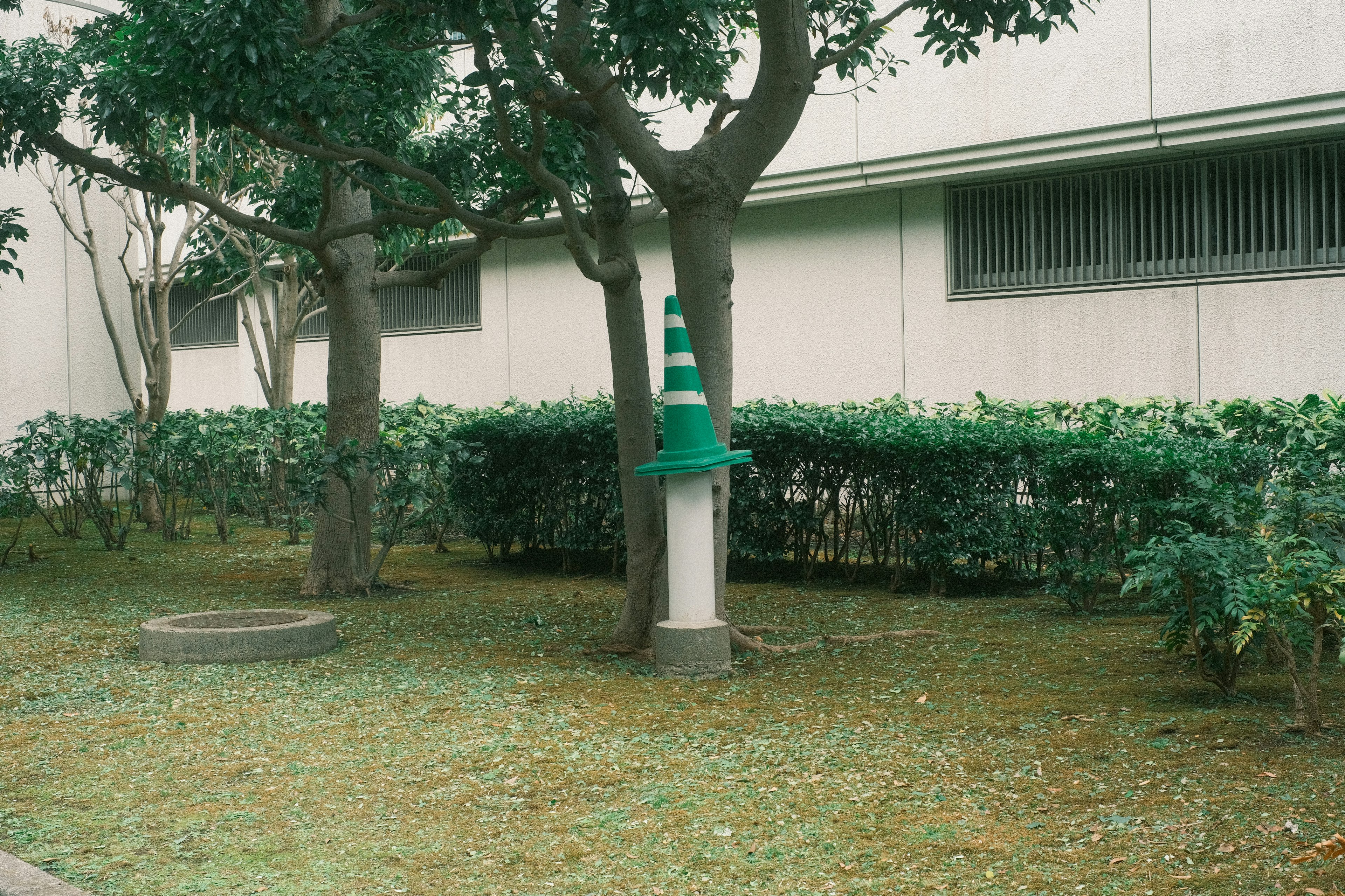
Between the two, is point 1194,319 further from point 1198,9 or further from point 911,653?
point 911,653

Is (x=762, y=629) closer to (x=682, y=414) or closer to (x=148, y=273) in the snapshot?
(x=682, y=414)

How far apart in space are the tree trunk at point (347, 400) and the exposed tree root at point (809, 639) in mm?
3723

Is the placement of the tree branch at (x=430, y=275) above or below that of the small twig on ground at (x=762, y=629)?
above

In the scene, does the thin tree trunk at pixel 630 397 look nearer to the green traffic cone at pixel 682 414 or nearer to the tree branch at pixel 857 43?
the green traffic cone at pixel 682 414

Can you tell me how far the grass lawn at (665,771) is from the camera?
4.10m

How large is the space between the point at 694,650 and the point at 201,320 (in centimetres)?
1868

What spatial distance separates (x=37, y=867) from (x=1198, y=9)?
11.2 m

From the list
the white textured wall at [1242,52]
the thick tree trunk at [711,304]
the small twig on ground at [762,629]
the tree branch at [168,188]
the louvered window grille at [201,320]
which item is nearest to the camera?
the thick tree trunk at [711,304]

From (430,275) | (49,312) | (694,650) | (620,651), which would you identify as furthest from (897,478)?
(49,312)

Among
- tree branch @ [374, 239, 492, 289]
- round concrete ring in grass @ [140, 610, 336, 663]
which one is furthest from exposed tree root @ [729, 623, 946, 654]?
tree branch @ [374, 239, 492, 289]

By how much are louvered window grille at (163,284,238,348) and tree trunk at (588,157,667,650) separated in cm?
1584

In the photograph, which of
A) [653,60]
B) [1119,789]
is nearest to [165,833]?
[1119,789]

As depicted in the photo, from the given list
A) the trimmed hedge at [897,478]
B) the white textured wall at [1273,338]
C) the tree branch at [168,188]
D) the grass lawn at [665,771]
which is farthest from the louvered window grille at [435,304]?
the grass lawn at [665,771]

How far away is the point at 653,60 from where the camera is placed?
6.13 m
